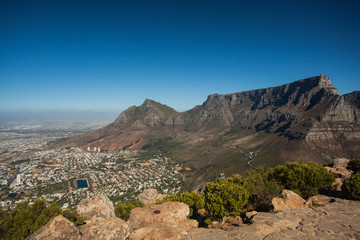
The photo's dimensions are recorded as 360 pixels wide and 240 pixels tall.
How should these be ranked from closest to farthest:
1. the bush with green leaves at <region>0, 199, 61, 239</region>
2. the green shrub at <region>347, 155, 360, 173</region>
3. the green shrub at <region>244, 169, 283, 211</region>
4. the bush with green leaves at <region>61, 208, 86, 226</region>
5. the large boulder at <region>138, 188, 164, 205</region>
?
the bush with green leaves at <region>0, 199, 61, 239</region> < the bush with green leaves at <region>61, 208, 86, 226</region> < the green shrub at <region>244, 169, 283, 211</region> < the green shrub at <region>347, 155, 360, 173</region> < the large boulder at <region>138, 188, 164, 205</region>

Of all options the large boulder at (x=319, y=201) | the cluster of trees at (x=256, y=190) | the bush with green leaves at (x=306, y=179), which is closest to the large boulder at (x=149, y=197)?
the cluster of trees at (x=256, y=190)

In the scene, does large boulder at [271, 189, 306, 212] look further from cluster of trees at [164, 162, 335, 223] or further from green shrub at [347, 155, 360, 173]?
green shrub at [347, 155, 360, 173]

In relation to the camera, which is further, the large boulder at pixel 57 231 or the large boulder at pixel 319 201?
the large boulder at pixel 319 201

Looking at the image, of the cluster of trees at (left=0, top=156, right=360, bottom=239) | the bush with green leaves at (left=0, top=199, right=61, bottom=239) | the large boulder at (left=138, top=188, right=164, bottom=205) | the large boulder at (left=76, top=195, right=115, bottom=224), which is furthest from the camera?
the large boulder at (left=138, top=188, right=164, bottom=205)

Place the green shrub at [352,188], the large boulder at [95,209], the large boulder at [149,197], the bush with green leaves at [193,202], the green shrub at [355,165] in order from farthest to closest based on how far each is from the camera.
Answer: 1. the large boulder at [149,197]
2. the green shrub at [355,165]
3. the bush with green leaves at [193,202]
4. the large boulder at [95,209]
5. the green shrub at [352,188]

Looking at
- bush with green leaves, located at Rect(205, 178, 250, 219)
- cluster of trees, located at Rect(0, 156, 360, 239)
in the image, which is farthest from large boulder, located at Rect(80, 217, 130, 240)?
bush with green leaves, located at Rect(205, 178, 250, 219)

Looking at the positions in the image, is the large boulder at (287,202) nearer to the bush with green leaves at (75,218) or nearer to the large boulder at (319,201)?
the large boulder at (319,201)

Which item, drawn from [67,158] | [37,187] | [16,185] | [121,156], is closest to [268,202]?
[37,187]
